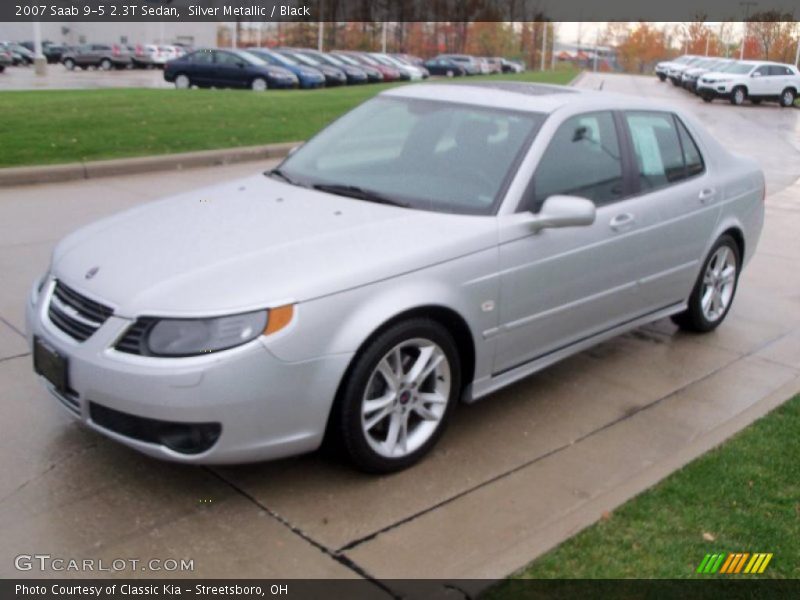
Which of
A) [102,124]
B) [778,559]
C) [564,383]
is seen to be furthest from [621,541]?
[102,124]

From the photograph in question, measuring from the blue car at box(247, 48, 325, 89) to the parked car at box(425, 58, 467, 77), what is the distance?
19.7m

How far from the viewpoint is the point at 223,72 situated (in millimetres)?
29234

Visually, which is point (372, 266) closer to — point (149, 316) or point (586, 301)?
point (149, 316)

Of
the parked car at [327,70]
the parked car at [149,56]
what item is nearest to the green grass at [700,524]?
the parked car at [327,70]

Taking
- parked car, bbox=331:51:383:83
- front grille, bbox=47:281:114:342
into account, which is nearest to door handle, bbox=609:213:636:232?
front grille, bbox=47:281:114:342

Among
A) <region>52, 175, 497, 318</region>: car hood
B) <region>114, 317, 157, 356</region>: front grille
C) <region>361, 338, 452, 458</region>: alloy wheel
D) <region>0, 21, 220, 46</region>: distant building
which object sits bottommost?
<region>361, 338, 452, 458</region>: alloy wheel

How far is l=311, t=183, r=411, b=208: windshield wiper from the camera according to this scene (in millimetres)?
4422

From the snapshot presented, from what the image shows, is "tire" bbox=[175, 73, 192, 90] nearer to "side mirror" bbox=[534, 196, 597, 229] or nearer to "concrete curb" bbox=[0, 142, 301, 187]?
"concrete curb" bbox=[0, 142, 301, 187]

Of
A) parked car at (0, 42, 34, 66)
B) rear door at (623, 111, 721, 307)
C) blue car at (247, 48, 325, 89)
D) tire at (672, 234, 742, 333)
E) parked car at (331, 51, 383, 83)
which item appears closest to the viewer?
rear door at (623, 111, 721, 307)

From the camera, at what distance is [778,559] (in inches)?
135

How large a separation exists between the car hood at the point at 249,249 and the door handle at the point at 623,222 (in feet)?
3.17

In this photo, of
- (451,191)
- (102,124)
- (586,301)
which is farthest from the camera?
(102,124)

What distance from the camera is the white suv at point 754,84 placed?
34750 millimetres

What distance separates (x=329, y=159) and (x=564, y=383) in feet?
6.20
